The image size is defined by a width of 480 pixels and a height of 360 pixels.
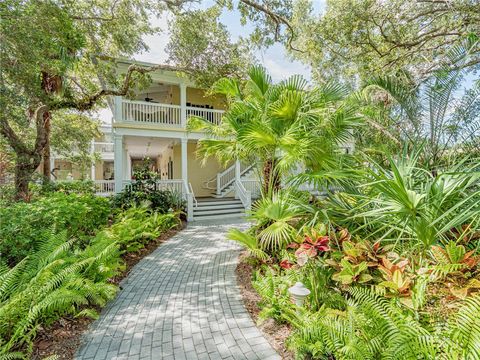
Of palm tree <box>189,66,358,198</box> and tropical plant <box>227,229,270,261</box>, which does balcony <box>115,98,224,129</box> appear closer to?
palm tree <box>189,66,358,198</box>

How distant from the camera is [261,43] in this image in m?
9.02

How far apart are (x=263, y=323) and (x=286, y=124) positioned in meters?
3.31

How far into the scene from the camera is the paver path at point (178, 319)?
8.64ft

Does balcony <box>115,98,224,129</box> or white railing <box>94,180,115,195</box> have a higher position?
balcony <box>115,98,224,129</box>

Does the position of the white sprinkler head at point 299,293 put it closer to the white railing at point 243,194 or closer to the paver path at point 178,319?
the paver path at point 178,319

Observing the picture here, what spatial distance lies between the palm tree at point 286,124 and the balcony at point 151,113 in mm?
5705

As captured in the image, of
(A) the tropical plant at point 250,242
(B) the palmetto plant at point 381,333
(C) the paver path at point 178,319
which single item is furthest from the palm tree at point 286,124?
(B) the palmetto plant at point 381,333

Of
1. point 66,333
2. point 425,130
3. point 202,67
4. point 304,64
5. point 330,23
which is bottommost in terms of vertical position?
point 66,333

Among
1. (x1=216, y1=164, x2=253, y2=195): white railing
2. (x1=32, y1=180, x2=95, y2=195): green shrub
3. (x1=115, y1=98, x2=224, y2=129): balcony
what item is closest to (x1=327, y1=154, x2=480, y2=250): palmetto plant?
(x1=115, y1=98, x2=224, y2=129): balcony

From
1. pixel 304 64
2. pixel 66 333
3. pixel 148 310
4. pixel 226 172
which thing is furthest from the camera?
pixel 304 64

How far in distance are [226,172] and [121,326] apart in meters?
10.2

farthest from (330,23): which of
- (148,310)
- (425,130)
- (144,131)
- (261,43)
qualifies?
(148,310)

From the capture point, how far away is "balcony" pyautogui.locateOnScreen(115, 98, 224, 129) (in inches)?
414

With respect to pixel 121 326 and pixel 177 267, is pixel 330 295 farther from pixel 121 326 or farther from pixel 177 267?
pixel 177 267
